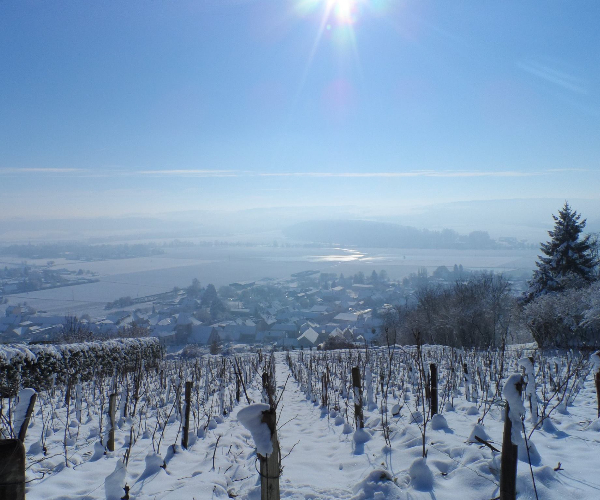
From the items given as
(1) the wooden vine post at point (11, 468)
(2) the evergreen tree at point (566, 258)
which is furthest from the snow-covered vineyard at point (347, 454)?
(2) the evergreen tree at point (566, 258)

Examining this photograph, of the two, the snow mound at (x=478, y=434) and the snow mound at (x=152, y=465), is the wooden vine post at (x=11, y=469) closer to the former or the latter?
the snow mound at (x=152, y=465)

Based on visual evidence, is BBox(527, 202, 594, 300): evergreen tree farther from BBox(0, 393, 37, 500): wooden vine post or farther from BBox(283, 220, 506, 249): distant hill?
BBox(283, 220, 506, 249): distant hill

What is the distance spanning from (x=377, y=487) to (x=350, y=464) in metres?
1.06

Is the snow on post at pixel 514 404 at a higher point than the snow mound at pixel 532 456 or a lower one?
higher

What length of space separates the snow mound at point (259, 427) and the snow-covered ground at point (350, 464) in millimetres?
1268

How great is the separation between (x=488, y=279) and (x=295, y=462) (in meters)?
33.0

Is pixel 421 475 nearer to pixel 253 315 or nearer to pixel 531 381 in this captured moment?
pixel 531 381

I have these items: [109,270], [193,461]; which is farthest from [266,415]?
[109,270]

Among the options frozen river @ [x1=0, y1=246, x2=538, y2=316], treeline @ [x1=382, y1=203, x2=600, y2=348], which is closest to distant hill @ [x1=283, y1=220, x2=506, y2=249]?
frozen river @ [x1=0, y1=246, x2=538, y2=316]

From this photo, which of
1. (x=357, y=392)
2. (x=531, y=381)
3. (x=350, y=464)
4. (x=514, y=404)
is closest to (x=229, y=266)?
(x=357, y=392)

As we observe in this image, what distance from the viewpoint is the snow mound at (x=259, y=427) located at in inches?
81.4

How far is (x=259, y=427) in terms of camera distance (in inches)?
81.7

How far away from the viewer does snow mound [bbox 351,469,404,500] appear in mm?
3430

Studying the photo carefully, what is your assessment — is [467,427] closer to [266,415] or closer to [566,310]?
[266,415]
